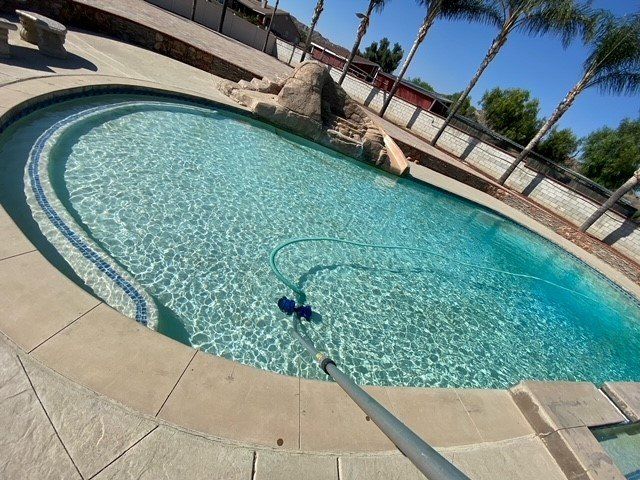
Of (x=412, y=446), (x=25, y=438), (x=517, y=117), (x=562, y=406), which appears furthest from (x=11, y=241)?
(x=517, y=117)

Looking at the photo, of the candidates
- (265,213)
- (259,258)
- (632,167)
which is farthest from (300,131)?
(632,167)

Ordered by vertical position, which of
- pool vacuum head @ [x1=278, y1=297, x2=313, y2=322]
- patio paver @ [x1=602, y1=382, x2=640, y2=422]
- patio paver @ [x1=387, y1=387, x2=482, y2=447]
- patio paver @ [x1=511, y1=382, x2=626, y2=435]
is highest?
patio paver @ [x1=602, y1=382, x2=640, y2=422]

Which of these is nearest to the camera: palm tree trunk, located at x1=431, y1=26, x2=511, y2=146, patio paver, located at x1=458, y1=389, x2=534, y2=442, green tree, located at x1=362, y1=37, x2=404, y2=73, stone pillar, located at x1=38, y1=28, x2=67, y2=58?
patio paver, located at x1=458, y1=389, x2=534, y2=442

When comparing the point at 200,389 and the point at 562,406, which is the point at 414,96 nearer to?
the point at 562,406

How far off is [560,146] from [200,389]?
44245 mm

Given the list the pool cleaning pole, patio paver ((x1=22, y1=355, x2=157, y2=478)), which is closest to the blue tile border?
patio paver ((x1=22, y1=355, x2=157, y2=478))

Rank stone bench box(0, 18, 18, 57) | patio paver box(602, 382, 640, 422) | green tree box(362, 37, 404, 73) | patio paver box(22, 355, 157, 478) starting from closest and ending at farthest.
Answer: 1. patio paver box(22, 355, 157, 478)
2. patio paver box(602, 382, 640, 422)
3. stone bench box(0, 18, 18, 57)
4. green tree box(362, 37, 404, 73)

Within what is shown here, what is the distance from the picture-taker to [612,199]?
55.5 feet

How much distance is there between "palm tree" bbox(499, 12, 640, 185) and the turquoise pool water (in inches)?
793

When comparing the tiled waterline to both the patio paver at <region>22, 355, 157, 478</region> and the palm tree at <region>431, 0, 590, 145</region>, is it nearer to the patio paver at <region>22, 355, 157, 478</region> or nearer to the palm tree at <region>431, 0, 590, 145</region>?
the patio paver at <region>22, 355, 157, 478</region>

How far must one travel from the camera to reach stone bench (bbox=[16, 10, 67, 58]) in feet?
27.5

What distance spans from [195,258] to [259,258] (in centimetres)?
115

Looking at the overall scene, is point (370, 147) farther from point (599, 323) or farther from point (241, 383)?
point (241, 383)

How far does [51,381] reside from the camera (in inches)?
103
